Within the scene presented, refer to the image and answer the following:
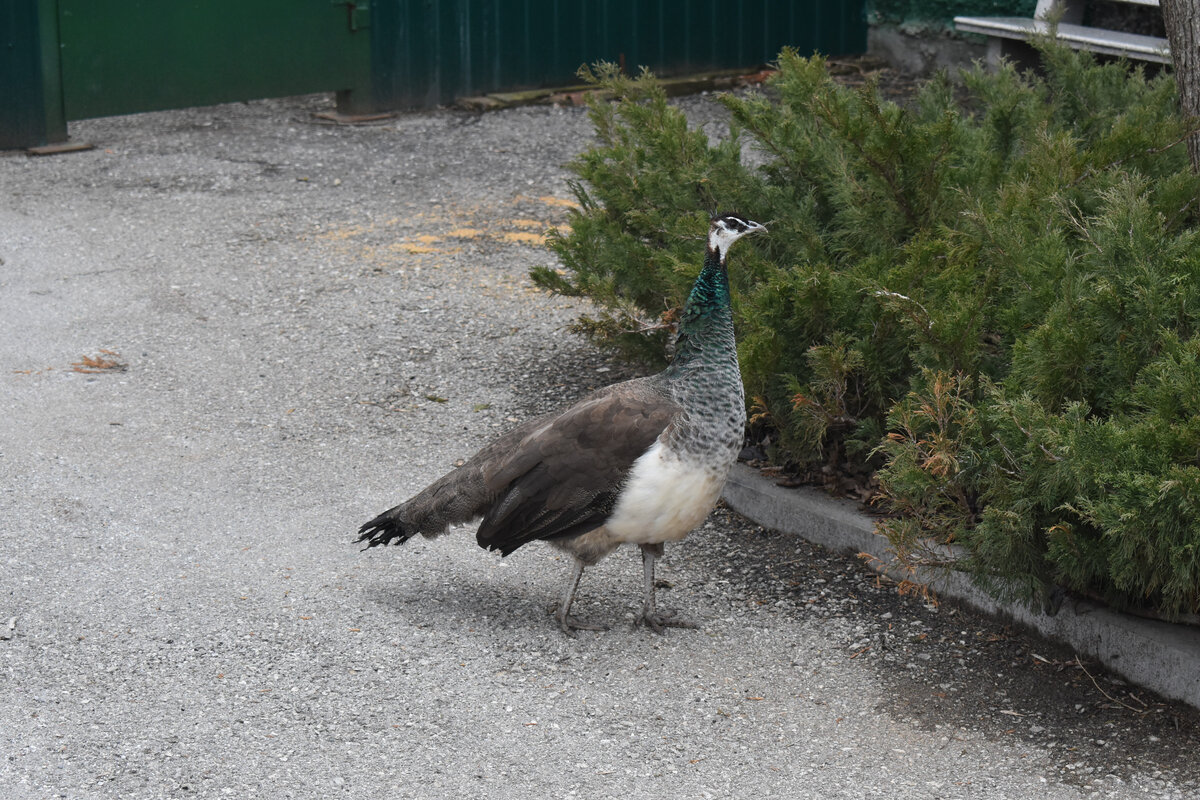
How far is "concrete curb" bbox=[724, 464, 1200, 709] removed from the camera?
13.4 feet

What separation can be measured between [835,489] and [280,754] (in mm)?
2386

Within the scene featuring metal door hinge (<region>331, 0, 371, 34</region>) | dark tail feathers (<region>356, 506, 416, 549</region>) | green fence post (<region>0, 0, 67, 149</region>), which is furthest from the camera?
metal door hinge (<region>331, 0, 371, 34</region>)

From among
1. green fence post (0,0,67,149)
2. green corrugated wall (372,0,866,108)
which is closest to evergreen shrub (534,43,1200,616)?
green corrugated wall (372,0,866,108)

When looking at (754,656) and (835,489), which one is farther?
(835,489)

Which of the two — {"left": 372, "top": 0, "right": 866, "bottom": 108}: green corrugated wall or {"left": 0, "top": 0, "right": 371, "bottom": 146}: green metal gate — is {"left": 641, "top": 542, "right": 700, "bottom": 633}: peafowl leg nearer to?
{"left": 0, "top": 0, "right": 371, "bottom": 146}: green metal gate

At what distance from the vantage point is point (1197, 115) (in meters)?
5.28

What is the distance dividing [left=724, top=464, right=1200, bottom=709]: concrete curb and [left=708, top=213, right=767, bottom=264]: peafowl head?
1111 millimetres

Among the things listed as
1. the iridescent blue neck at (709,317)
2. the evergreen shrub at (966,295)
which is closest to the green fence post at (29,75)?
the evergreen shrub at (966,295)

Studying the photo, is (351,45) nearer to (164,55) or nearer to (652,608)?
(164,55)

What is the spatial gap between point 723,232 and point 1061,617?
5.50ft

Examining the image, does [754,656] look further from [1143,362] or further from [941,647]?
[1143,362]

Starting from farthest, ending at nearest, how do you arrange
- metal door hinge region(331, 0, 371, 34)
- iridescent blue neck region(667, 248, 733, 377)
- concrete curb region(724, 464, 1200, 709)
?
1. metal door hinge region(331, 0, 371, 34)
2. iridescent blue neck region(667, 248, 733, 377)
3. concrete curb region(724, 464, 1200, 709)

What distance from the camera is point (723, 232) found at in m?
4.75

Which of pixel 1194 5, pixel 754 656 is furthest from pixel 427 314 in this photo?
pixel 1194 5
